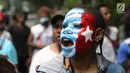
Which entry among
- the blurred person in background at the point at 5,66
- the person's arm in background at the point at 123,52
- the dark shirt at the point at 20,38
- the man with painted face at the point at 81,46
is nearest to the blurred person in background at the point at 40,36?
the dark shirt at the point at 20,38

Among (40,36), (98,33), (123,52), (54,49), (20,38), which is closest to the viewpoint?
(98,33)

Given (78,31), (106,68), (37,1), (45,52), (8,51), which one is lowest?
(37,1)

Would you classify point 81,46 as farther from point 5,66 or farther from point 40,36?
point 40,36

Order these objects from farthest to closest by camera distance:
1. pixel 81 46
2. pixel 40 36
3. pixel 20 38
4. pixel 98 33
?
pixel 20 38, pixel 40 36, pixel 98 33, pixel 81 46

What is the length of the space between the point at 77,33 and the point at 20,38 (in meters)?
7.26

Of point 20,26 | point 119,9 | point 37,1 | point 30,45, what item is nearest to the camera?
point 119,9

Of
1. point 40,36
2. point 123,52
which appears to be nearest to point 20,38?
point 40,36

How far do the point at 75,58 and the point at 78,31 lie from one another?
18cm

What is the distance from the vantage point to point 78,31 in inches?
130

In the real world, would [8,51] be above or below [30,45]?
above

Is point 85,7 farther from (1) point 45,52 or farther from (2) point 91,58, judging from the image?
(1) point 45,52

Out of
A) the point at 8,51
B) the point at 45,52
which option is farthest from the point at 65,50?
the point at 8,51

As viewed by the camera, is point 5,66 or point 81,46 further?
point 5,66

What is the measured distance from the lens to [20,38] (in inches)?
412
